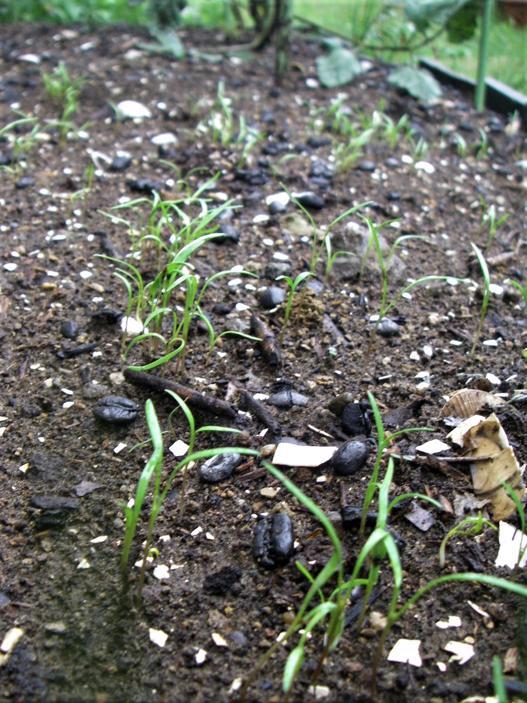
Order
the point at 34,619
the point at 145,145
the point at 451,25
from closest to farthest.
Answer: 1. the point at 34,619
2. the point at 145,145
3. the point at 451,25

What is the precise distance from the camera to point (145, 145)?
2.85 metres

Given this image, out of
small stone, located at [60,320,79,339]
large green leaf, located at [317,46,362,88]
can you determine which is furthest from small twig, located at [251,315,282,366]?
large green leaf, located at [317,46,362,88]

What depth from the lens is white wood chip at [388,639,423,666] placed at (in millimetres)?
1260

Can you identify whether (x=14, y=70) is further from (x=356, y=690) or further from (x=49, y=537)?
(x=356, y=690)

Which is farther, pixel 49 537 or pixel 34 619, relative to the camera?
pixel 49 537

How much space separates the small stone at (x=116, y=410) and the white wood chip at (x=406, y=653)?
0.75m

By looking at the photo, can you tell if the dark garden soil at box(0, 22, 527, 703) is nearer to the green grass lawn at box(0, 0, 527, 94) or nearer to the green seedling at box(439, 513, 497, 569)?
the green seedling at box(439, 513, 497, 569)

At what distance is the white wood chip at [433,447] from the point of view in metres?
1.61

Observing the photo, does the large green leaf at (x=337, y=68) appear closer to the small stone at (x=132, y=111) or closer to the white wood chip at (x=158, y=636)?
the small stone at (x=132, y=111)

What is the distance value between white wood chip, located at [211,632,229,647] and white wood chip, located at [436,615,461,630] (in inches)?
14.3

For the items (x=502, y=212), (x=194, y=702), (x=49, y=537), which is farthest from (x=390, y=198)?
(x=194, y=702)

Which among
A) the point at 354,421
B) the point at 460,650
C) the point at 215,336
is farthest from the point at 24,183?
the point at 460,650

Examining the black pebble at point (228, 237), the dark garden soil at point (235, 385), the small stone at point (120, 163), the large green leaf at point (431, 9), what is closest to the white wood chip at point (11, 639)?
the dark garden soil at point (235, 385)

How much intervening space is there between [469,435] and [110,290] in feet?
3.41
